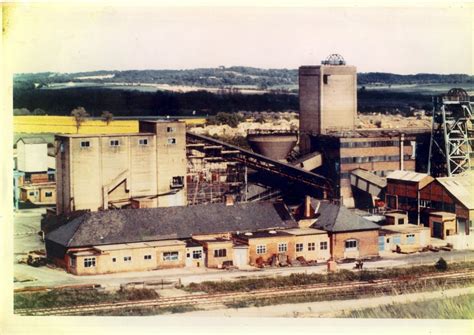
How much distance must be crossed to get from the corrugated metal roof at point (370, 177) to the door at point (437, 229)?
2521mm

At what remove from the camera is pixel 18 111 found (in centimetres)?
2500

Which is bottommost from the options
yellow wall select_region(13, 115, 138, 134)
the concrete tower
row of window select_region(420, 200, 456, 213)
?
row of window select_region(420, 200, 456, 213)

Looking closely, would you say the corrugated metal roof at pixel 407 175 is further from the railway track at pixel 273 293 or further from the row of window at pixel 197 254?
the row of window at pixel 197 254

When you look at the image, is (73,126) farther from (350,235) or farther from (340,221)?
(350,235)

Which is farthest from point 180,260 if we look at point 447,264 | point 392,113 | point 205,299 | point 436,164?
point 392,113

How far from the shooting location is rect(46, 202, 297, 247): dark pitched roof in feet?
85.3

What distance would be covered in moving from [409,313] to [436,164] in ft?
28.6

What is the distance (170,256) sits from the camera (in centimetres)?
2608

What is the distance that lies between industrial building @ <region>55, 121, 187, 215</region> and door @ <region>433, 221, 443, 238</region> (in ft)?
25.5

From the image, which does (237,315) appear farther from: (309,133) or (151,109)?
(309,133)

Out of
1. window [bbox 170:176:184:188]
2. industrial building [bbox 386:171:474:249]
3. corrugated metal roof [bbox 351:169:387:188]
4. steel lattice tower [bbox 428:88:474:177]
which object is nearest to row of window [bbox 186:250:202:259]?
window [bbox 170:176:184:188]

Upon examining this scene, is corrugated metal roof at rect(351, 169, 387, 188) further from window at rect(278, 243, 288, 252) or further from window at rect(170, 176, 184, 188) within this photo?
window at rect(170, 176, 184, 188)

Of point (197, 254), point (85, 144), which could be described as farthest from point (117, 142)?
point (197, 254)

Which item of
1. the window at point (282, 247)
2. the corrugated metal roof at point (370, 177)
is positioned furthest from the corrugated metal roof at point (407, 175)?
the window at point (282, 247)
